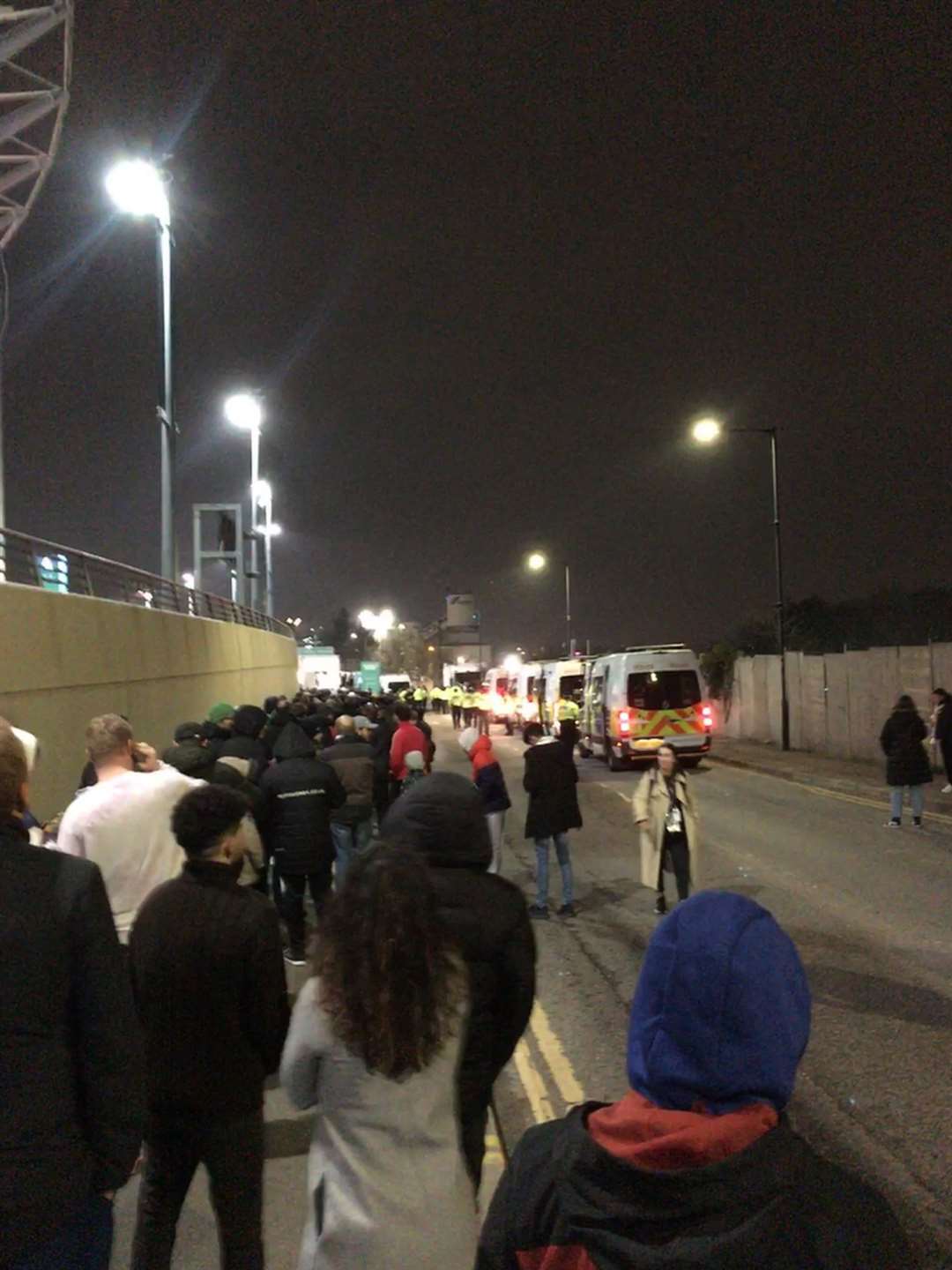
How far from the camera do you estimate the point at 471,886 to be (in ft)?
11.0

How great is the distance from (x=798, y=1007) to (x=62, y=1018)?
1625mm

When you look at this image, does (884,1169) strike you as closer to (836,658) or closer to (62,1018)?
(62,1018)

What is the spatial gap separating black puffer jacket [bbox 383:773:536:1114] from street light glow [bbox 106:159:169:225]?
1788 centimetres

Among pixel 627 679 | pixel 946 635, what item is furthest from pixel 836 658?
pixel 627 679

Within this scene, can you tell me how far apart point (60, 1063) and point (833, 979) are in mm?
6471

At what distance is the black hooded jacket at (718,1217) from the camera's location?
1.49 m

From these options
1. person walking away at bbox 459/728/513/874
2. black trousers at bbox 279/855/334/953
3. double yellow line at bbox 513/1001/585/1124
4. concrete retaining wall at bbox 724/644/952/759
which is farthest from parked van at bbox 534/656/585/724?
double yellow line at bbox 513/1001/585/1124

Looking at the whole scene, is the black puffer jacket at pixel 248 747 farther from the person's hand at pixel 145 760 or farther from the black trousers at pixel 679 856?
the black trousers at pixel 679 856

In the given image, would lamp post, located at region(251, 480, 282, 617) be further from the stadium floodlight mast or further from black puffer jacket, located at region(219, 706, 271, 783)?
black puffer jacket, located at region(219, 706, 271, 783)

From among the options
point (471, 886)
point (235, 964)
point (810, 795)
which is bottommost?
point (810, 795)

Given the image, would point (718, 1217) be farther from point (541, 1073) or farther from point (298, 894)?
point (298, 894)

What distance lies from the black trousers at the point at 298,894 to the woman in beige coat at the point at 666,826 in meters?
2.73

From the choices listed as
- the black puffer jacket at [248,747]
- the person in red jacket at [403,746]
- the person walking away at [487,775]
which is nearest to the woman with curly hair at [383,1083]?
→ the black puffer jacket at [248,747]

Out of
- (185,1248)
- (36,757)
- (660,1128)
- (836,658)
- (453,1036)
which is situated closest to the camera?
(660,1128)
